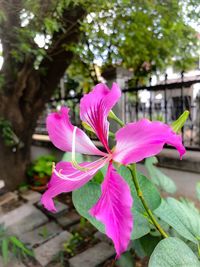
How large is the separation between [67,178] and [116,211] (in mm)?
162

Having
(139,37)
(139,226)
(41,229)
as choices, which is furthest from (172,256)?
(139,37)

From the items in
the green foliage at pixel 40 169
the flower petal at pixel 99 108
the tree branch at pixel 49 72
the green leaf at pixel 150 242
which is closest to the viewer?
the flower petal at pixel 99 108

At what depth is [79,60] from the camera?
16.3 feet

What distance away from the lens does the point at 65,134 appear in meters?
0.68

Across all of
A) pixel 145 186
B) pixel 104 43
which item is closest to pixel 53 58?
pixel 104 43

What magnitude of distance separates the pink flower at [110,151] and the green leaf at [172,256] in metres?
0.15

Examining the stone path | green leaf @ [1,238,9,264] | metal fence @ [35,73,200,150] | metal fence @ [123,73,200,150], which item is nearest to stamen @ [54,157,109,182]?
the stone path

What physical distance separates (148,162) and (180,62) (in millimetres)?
4651

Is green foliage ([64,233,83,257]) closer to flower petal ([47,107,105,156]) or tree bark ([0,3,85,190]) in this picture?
tree bark ([0,3,85,190])

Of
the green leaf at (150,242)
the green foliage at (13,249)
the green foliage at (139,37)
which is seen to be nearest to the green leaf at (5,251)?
the green foliage at (13,249)

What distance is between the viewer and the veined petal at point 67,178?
0.62 metres

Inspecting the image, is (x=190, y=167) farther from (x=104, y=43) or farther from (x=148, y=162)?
(x=104, y=43)

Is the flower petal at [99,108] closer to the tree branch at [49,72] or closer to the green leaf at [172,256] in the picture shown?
the green leaf at [172,256]

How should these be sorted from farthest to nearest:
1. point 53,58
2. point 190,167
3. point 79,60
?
1. point 79,60
2. point 53,58
3. point 190,167
